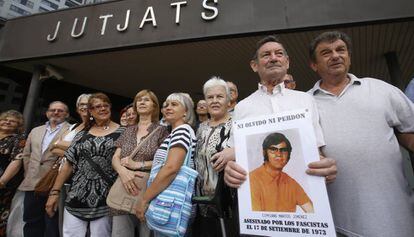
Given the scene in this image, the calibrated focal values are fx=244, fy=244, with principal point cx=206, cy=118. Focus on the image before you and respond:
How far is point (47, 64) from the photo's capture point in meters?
6.60

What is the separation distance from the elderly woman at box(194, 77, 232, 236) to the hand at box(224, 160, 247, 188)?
714 mm

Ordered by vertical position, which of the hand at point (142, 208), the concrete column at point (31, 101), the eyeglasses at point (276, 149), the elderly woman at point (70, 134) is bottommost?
the hand at point (142, 208)

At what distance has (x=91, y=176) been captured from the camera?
245 centimetres

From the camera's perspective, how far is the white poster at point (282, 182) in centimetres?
96

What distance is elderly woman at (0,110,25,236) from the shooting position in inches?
126

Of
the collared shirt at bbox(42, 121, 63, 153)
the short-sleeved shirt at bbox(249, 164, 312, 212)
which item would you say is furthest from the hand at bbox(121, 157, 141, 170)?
the collared shirt at bbox(42, 121, 63, 153)

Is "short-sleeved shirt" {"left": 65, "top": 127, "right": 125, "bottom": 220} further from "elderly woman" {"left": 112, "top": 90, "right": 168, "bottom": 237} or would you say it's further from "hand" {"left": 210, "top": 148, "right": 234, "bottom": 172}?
"hand" {"left": 210, "top": 148, "right": 234, "bottom": 172}

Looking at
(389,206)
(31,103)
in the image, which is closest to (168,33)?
(31,103)

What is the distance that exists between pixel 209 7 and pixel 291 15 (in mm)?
1617

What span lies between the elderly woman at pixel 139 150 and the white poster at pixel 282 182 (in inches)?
49.7

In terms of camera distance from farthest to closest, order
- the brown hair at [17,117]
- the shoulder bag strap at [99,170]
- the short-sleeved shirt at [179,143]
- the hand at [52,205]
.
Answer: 1. the brown hair at [17,117]
2. the hand at [52,205]
3. the shoulder bag strap at [99,170]
4. the short-sleeved shirt at [179,143]

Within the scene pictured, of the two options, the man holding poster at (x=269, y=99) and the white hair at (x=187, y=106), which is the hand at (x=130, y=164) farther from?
the man holding poster at (x=269, y=99)

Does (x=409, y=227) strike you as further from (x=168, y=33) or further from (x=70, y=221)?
(x=168, y=33)

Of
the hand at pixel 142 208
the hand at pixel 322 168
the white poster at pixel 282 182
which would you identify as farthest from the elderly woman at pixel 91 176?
the hand at pixel 322 168
